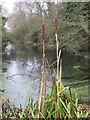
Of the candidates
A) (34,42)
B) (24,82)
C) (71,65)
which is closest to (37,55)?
(34,42)

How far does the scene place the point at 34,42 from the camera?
34.2ft

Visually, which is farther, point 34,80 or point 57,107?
point 34,80

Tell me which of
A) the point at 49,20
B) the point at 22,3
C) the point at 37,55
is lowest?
the point at 37,55

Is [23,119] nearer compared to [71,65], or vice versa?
[23,119]

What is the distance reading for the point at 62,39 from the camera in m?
7.11

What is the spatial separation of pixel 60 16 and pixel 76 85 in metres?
2.58

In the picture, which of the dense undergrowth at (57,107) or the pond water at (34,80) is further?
the pond water at (34,80)

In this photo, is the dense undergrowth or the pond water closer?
the dense undergrowth

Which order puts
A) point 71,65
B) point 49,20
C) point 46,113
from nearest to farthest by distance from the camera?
point 46,113 → point 49,20 → point 71,65

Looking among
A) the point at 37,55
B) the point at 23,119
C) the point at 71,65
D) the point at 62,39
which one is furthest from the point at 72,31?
the point at 23,119

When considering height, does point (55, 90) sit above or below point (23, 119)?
above

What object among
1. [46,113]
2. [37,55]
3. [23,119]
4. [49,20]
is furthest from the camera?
[37,55]

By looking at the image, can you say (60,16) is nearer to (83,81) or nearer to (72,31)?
(72,31)

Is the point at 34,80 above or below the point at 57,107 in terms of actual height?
above
